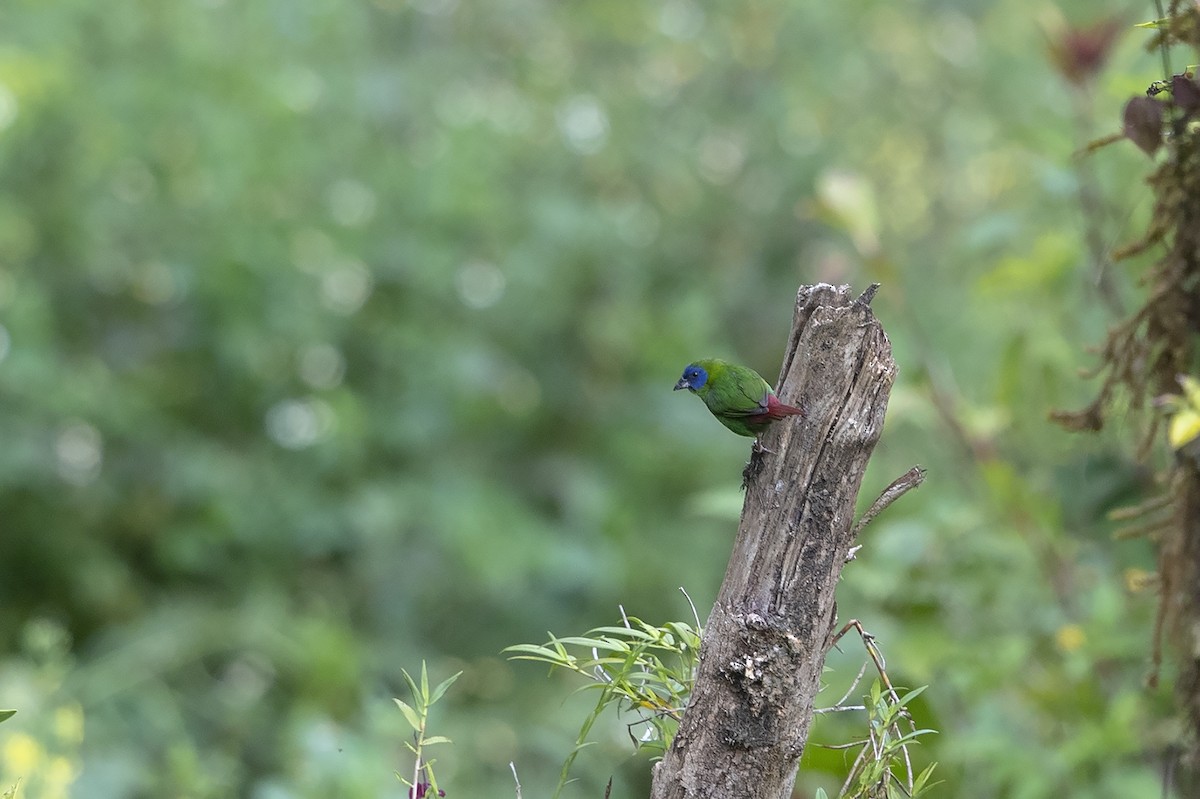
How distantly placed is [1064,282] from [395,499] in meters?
3.09

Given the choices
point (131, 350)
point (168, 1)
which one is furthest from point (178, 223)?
point (168, 1)

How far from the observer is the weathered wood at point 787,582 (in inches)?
47.6

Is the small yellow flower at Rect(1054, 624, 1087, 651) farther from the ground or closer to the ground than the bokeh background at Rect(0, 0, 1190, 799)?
closer to the ground

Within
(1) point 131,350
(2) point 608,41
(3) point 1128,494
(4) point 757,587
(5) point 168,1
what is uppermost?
(2) point 608,41

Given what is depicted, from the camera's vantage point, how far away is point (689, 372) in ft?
5.73

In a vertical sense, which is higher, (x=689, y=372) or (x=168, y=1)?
(x=168, y=1)

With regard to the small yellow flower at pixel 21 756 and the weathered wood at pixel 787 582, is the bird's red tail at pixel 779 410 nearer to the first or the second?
the weathered wood at pixel 787 582

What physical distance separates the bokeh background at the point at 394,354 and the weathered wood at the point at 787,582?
80.0 inches

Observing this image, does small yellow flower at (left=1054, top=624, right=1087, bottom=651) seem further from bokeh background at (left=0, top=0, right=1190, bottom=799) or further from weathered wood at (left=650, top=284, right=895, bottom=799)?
weathered wood at (left=650, top=284, right=895, bottom=799)

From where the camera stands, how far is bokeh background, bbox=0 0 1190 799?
14.5 feet

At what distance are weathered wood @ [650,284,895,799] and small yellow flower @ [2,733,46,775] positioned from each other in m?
1.54

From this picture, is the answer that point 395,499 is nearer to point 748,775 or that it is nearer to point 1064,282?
point 1064,282

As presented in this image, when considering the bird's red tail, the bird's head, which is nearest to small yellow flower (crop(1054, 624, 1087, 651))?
the bird's head

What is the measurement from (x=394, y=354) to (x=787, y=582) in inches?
180
